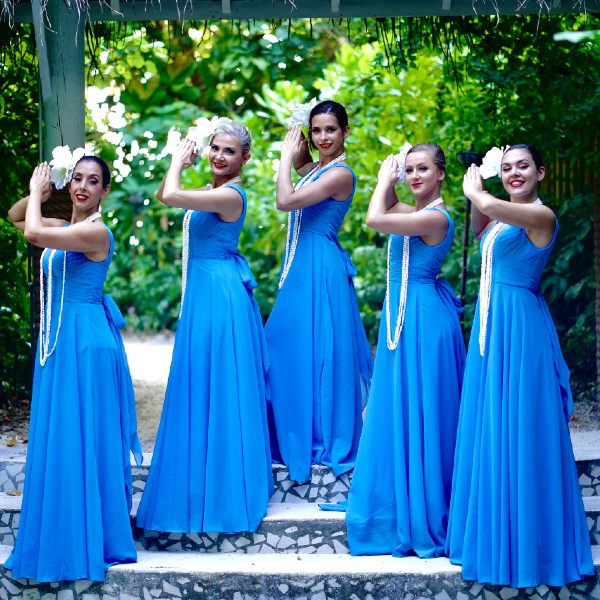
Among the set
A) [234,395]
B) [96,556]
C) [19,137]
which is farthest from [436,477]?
[19,137]

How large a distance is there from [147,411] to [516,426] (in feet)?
13.1

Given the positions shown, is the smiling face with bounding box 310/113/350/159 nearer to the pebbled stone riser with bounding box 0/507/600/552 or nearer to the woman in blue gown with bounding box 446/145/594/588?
the woman in blue gown with bounding box 446/145/594/588

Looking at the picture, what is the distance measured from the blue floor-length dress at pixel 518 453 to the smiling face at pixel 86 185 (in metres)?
1.75

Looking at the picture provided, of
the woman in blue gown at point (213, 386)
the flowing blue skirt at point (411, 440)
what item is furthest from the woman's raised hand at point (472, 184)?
the woman in blue gown at point (213, 386)

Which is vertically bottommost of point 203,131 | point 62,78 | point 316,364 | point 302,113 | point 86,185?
point 316,364

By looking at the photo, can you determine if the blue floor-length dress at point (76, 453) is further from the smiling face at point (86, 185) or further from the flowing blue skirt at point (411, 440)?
the flowing blue skirt at point (411, 440)

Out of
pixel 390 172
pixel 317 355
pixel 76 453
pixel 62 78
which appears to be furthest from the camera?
pixel 62 78

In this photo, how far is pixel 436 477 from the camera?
4824 millimetres

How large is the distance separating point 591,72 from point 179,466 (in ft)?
12.6

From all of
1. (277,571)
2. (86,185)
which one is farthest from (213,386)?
(86,185)

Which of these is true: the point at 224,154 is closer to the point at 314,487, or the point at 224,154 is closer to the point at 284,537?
the point at 314,487

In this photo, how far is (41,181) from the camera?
478cm

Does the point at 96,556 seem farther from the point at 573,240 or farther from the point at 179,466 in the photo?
the point at 573,240

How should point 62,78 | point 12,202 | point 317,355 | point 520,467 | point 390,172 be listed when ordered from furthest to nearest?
point 12,202, point 62,78, point 317,355, point 390,172, point 520,467
